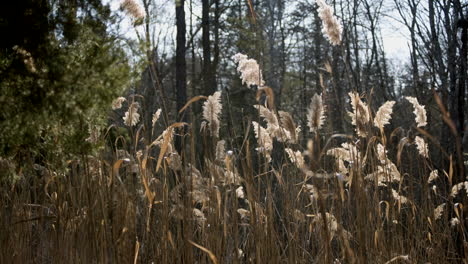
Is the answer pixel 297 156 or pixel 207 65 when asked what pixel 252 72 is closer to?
pixel 297 156

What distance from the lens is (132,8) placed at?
2.36 meters

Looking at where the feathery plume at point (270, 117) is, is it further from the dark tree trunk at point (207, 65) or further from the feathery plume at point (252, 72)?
the dark tree trunk at point (207, 65)

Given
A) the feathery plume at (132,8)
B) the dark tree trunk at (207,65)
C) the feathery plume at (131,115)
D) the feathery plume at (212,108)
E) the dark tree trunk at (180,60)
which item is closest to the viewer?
the feathery plume at (132,8)

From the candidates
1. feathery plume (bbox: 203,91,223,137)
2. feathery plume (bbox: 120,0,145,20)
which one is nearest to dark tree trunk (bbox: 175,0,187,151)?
feathery plume (bbox: 203,91,223,137)

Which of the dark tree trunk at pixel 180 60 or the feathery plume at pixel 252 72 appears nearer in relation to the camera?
the feathery plume at pixel 252 72

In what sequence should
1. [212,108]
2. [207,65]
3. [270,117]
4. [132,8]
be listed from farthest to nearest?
[207,65]
[270,117]
[212,108]
[132,8]

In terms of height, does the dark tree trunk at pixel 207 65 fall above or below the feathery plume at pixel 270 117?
above

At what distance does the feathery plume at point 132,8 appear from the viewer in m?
2.34

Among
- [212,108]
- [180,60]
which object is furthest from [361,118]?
[180,60]

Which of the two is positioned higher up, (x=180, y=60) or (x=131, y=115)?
(x=180, y=60)

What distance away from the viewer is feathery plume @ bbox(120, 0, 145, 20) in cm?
234

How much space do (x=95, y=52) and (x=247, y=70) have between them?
863mm

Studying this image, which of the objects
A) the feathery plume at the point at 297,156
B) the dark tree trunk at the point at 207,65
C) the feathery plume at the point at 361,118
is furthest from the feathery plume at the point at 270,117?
the dark tree trunk at the point at 207,65

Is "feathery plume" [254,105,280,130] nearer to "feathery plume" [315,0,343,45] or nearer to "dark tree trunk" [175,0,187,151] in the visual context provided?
"feathery plume" [315,0,343,45]
